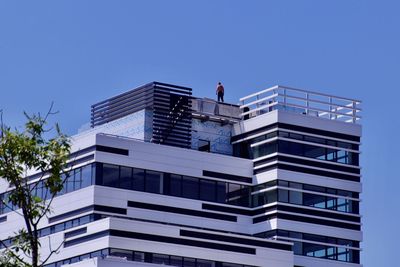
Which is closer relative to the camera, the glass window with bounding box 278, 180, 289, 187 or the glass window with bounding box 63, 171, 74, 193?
the glass window with bounding box 63, 171, 74, 193

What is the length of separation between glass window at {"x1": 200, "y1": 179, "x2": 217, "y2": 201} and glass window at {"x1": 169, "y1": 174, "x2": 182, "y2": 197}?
2.19 metres

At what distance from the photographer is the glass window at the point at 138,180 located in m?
106

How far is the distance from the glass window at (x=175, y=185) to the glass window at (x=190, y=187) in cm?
39

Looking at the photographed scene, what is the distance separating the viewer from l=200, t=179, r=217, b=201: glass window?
110125 mm

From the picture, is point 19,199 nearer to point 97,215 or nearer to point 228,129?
point 97,215

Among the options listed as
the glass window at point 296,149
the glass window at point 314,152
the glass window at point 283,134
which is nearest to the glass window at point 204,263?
the glass window at point 296,149

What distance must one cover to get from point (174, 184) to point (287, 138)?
1108cm

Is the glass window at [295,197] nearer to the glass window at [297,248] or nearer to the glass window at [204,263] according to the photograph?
the glass window at [297,248]

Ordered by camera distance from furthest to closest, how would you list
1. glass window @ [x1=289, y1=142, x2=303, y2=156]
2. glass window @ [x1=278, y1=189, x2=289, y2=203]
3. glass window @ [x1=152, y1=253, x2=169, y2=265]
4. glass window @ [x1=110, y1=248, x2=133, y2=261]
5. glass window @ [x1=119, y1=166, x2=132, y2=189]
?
1. glass window @ [x1=289, y1=142, x2=303, y2=156]
2. glass window @ [x1=278, y1=189, x2=289, y2=203]
3. glass window @ [x1=119, y1=166, x2=132, y2=189]
4. glass window @ [x1=152, y1=253, x2=169, y2=265]
5. glass window @ [x1=110, y1=248, x2=133, y2=261]

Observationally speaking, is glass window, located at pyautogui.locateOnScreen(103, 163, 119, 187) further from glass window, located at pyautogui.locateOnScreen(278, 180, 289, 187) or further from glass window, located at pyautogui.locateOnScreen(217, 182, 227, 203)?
glass window, located at pyautogui.locateOnScreen(278, 180, 289, 187)

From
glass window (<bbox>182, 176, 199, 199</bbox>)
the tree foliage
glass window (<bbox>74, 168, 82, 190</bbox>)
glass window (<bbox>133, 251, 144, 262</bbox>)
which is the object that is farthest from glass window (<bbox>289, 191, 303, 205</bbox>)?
the tree foliage

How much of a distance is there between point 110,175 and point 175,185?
6.26 m

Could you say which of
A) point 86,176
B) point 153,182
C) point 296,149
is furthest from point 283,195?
point 86,176

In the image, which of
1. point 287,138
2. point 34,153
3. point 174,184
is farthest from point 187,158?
point 34,153
